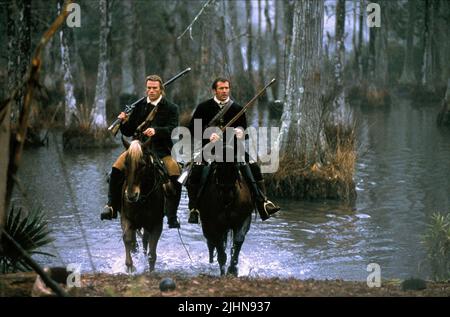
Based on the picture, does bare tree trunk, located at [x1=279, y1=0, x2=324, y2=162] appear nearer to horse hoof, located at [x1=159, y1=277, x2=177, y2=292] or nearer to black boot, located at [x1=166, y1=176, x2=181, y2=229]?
black boot, located at [x1=166, y1=176, x2=181, y2=229]

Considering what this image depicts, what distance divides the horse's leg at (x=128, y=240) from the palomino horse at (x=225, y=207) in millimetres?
1016

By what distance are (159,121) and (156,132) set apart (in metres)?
0.23

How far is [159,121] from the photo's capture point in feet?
38.7

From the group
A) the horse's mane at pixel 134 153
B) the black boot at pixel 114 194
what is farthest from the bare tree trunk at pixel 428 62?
the horse's mane at pixel 134 153

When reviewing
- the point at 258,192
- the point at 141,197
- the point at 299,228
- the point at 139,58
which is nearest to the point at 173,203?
the point at 141,197

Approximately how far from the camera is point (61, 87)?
44.6 m

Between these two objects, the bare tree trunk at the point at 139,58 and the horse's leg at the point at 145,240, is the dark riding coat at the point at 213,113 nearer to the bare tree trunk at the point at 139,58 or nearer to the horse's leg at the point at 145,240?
the horse's leg at the point at 145,240

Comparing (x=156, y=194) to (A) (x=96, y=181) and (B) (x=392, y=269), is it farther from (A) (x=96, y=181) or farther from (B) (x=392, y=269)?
(A) (x=96, y=181)

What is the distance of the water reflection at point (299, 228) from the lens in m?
12.0

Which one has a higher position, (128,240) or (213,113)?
(213,113)

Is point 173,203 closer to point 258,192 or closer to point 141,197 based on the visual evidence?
point 141,197

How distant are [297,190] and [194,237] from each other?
4.22 m

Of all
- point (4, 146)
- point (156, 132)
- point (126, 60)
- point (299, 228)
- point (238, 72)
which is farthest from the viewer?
point (126, 60)
